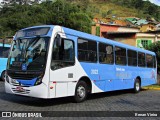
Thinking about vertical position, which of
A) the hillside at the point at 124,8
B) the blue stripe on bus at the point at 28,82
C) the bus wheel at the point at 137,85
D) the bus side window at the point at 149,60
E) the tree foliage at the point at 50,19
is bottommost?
the bus wheel at the point at 137,85

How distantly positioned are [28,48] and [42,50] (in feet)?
2.03

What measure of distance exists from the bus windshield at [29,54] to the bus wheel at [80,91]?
204 cm

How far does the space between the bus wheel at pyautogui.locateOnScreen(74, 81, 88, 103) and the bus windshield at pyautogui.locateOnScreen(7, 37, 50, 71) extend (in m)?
2.04

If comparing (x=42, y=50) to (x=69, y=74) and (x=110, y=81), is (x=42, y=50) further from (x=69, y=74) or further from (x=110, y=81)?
(x=110, y=81)

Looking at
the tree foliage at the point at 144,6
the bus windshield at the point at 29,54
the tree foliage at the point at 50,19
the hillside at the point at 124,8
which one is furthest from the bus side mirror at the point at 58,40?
the tree foliage at the point at 144,6

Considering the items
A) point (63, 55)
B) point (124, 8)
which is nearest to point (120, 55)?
point (63, 55)

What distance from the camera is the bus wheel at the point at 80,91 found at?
11066mm

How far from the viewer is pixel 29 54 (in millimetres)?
10078

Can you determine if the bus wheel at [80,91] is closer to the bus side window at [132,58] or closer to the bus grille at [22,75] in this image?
the bus grille at [22,75]

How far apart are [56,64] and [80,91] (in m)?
1.80

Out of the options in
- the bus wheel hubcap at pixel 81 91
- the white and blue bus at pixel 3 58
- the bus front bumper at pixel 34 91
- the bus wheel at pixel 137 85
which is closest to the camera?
the bus front bumper at pixel 34 91

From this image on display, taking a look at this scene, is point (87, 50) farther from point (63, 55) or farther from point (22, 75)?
point (22, 75)

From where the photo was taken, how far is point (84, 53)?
11688mm

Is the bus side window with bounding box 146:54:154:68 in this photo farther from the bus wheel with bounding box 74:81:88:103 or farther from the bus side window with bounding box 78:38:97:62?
the bus wheel with bounding box 74:81:88:103
